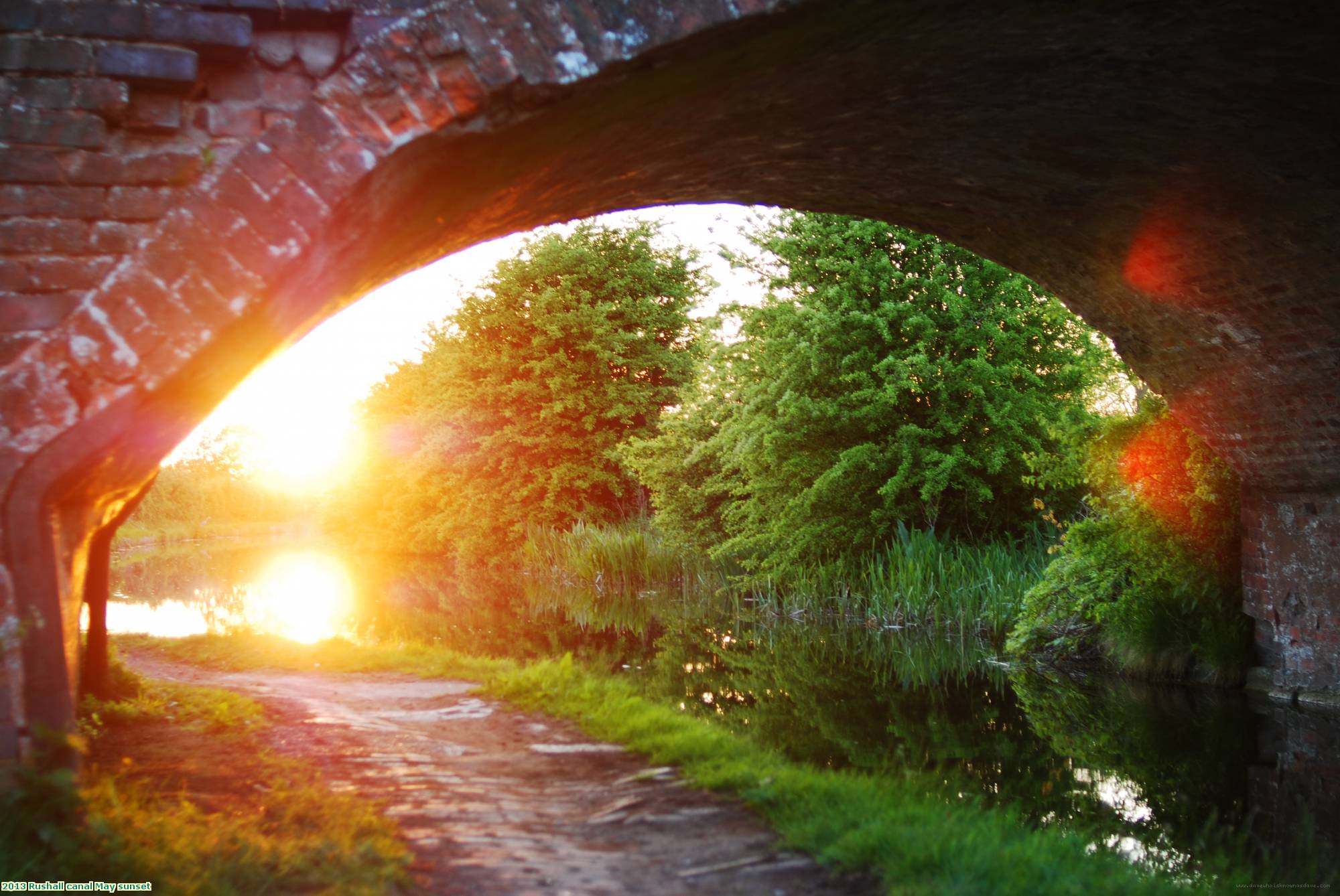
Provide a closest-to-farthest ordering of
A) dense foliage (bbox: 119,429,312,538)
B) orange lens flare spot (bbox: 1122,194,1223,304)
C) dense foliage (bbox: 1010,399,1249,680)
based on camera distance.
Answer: orange lens flare spot (bbox: 1122,194,1223,304)
dense foliage (bbox: 1010,399,1249,680)
dense foliage (bbox: 119,429,312,538)

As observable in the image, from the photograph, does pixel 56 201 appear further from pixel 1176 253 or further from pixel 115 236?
pixel 1176 253

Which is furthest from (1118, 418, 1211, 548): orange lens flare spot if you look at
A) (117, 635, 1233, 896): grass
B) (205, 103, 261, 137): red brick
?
(205, 103, 261, 137): red brick

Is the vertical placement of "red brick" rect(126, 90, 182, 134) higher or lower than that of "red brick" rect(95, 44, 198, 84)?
lower

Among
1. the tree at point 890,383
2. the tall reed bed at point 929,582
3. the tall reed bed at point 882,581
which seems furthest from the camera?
the tree at point 890,383

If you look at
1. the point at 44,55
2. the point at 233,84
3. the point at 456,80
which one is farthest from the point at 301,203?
the point at 44,55

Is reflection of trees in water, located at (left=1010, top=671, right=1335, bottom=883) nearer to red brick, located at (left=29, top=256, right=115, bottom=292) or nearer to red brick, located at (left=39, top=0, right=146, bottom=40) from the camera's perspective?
red brick, located at (left=29, top=256, right=115, bottom=292)

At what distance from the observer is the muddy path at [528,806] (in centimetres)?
349

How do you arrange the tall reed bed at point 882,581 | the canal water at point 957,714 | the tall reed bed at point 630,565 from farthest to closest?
the tall reed bed at point 630,565
the tall reed bed at point 882,581
the canal water at point 957,714

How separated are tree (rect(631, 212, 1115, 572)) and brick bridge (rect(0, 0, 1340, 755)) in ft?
21.9

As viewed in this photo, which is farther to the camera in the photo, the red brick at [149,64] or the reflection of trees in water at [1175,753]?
the reflection of trees in water at [1175,753]

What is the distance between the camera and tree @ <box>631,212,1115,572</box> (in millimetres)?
12594

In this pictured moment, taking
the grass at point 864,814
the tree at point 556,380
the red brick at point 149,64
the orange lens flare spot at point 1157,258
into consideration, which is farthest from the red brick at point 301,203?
the tree at point 556,380

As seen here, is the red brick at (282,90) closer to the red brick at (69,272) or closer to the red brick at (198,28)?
the red brick at (198,28)

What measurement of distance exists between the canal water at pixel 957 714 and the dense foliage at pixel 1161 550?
0.40 meters
